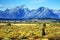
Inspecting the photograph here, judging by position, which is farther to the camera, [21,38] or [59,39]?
[21,38]

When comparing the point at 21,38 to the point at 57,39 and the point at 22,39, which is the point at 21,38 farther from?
the point at 57,39

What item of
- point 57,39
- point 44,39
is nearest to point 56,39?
point 57,39

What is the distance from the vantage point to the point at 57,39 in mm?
42125

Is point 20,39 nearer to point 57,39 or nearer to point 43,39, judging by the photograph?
point 43,39

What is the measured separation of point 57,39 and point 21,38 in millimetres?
9079

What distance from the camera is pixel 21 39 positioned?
4419 cm

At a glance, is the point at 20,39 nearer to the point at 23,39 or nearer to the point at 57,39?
the point at 23,39

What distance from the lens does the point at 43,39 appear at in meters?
44.5

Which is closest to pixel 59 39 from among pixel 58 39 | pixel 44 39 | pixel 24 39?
pixel 58 39

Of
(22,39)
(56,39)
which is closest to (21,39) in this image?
(22,39)

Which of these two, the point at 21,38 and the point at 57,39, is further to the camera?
the point at 21,38

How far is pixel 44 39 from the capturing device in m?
44.6

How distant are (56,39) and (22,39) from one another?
7.86 meters

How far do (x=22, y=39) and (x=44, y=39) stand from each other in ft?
16.7
